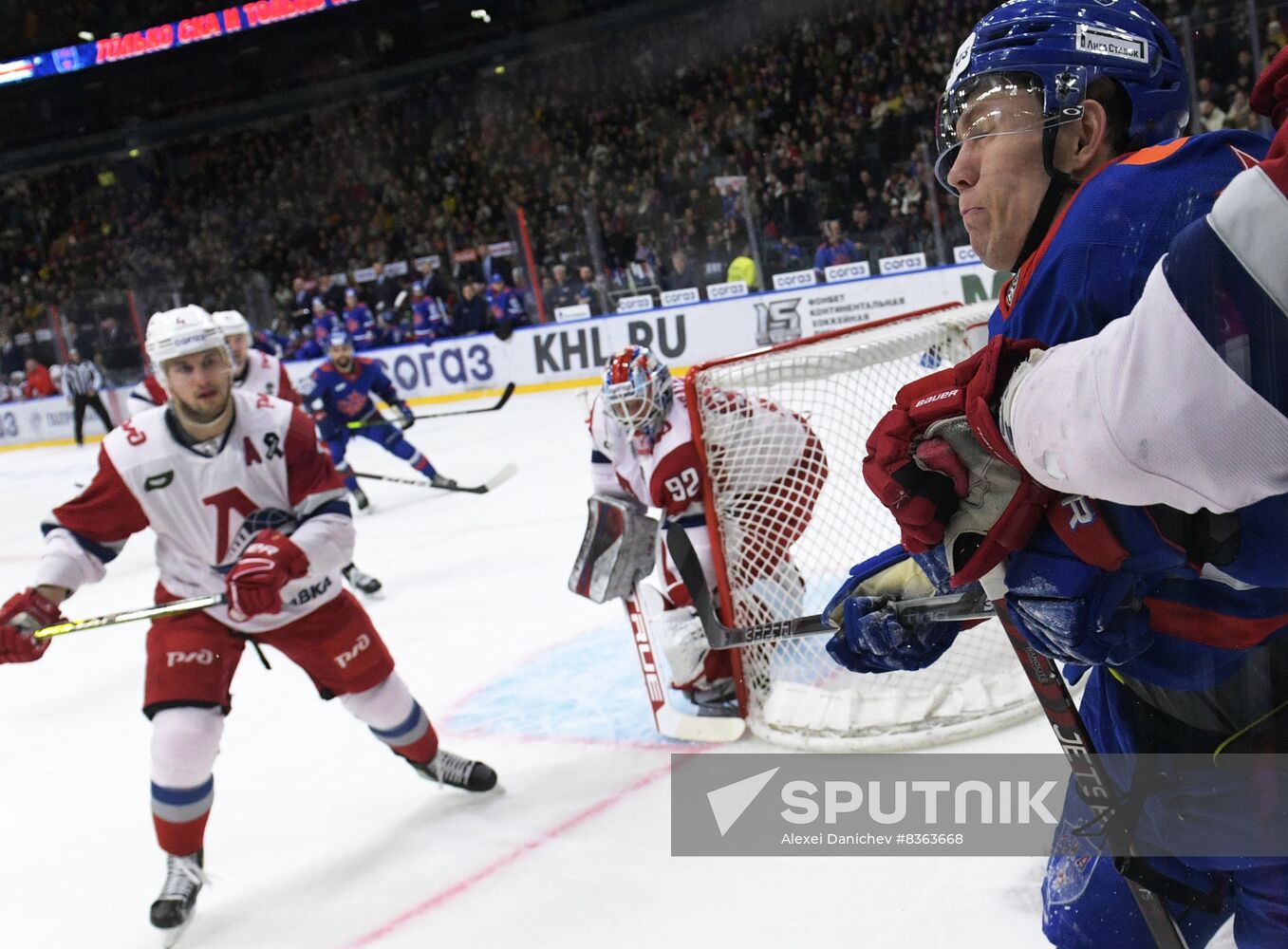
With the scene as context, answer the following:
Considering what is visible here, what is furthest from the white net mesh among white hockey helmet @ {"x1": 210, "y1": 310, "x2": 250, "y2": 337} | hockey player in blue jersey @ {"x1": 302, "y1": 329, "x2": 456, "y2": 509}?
hockey player in blue jersey @ {"x1": 302, "y1": 329, "x2": 456, "y2": 509}

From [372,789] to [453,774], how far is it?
34 centimetres

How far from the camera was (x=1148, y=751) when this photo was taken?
1.05 m

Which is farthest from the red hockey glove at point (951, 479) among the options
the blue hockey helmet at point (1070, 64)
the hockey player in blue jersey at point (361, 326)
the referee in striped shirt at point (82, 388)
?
the referee in striped shirt at point (82, 388)

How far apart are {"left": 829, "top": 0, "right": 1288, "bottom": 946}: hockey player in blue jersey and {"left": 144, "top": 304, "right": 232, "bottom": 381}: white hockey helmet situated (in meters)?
1.91

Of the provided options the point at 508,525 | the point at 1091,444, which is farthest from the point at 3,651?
the point at 508,525

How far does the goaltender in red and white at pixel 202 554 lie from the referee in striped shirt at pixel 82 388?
11.1 metres

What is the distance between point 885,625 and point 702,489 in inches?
73.5

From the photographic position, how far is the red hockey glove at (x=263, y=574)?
2314 mm

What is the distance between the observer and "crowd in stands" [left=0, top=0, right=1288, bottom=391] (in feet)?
34.3

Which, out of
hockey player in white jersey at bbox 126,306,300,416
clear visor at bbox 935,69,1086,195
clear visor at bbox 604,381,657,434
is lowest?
clear visor at bbox 604,381,657,434

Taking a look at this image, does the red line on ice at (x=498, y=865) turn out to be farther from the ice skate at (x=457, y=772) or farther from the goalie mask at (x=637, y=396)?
the goalie mask at (x=637, y=396)

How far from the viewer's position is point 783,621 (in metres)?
2.02

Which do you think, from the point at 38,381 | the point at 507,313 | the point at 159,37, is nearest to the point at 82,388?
the point at 38,381

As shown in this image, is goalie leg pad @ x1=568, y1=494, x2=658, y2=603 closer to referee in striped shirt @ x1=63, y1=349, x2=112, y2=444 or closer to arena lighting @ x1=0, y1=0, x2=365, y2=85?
referee in striped shirt @ x1=63, y1=349, x2=112, y2=444
